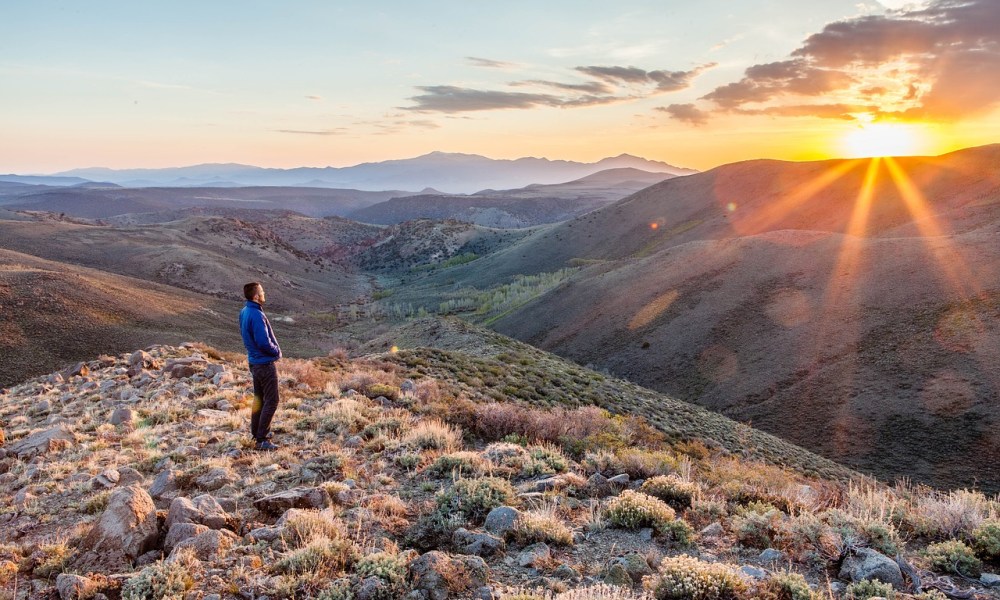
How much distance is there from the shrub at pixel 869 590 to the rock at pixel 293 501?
5596 millimetres

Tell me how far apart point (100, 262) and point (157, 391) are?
53.4 metres

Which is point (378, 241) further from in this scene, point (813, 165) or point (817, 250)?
point (817, 250)

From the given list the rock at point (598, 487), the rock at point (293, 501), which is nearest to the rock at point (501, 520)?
the rock at point (598, 487)

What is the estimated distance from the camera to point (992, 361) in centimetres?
2281

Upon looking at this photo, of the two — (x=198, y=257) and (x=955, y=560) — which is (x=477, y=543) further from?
(x=198, y=257)

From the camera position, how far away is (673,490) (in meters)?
7.10

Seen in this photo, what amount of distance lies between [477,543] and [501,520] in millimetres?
514

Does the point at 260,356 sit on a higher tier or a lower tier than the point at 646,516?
higher

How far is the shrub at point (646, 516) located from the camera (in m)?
6.10

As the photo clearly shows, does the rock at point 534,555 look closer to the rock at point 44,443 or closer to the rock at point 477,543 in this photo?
the rock at point 477,543

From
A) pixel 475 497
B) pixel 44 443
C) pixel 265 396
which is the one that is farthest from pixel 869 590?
pixel 44 443

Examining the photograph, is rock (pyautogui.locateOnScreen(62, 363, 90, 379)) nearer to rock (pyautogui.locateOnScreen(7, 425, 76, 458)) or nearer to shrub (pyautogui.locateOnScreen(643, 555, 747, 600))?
rock (pyautogui.locateOnScreen(7, 425, 76, 458))

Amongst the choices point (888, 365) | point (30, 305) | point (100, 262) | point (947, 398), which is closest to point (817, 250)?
point (888, 365)

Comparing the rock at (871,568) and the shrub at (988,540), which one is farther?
the shrub at (988,540)
